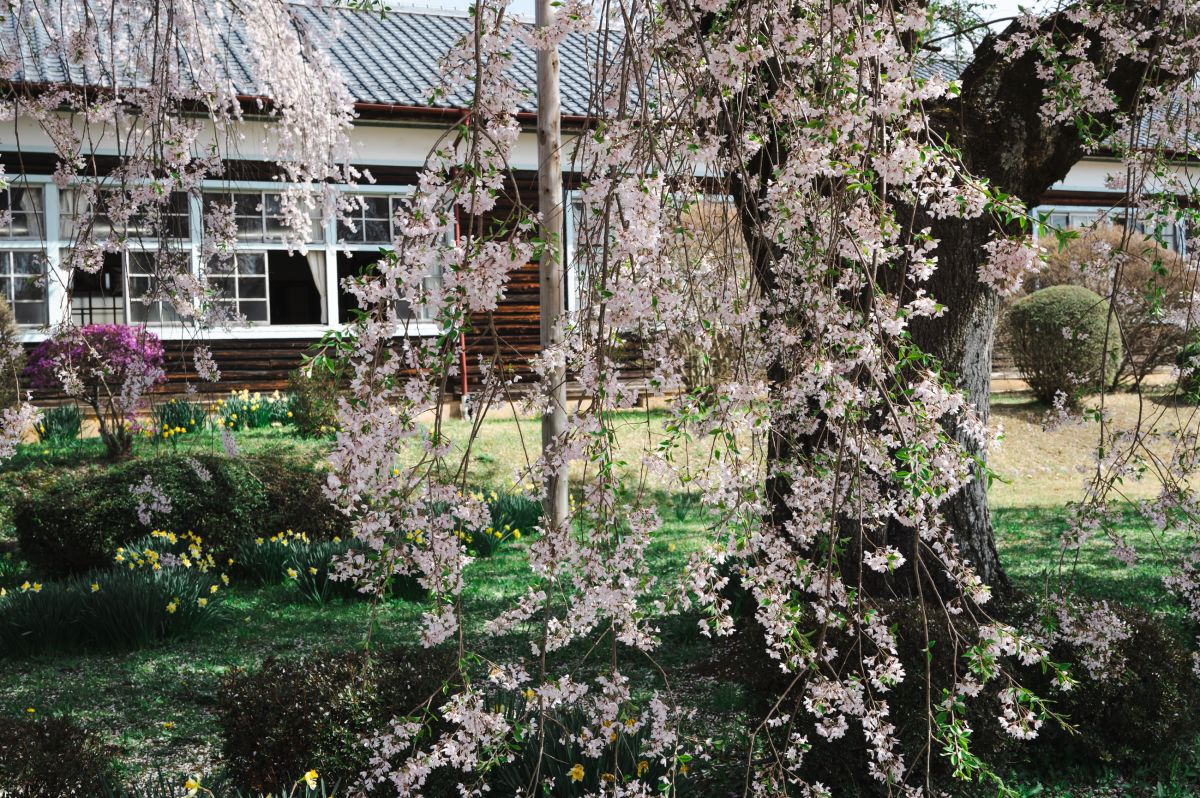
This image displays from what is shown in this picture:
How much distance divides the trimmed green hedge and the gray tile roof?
4.40m

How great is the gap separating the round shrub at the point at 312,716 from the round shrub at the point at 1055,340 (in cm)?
1025

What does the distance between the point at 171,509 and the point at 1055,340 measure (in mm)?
9847

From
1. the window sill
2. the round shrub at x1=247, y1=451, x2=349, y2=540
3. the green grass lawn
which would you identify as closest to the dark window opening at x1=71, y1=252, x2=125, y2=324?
the window sill

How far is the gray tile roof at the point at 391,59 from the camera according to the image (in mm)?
10609

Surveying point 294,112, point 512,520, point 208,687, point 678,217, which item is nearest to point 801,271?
point 678,217

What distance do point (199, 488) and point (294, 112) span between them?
244 centimetres

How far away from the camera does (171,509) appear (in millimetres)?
6137

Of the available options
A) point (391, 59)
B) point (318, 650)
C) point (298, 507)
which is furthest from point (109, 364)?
point (391, 59)

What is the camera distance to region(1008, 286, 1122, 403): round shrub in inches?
469

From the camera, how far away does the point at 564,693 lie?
221cm

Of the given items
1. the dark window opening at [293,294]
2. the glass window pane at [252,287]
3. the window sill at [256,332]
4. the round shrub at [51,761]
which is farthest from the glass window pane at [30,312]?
the round shrub at [51,761]

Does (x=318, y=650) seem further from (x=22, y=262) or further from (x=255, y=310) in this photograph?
(x=22, y=262)

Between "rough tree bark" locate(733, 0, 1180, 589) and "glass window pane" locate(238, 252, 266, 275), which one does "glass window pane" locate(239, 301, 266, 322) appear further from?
"rough tree bark" locate(733, 0, 1180, 589)

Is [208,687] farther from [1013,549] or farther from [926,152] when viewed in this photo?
[1013,549]
